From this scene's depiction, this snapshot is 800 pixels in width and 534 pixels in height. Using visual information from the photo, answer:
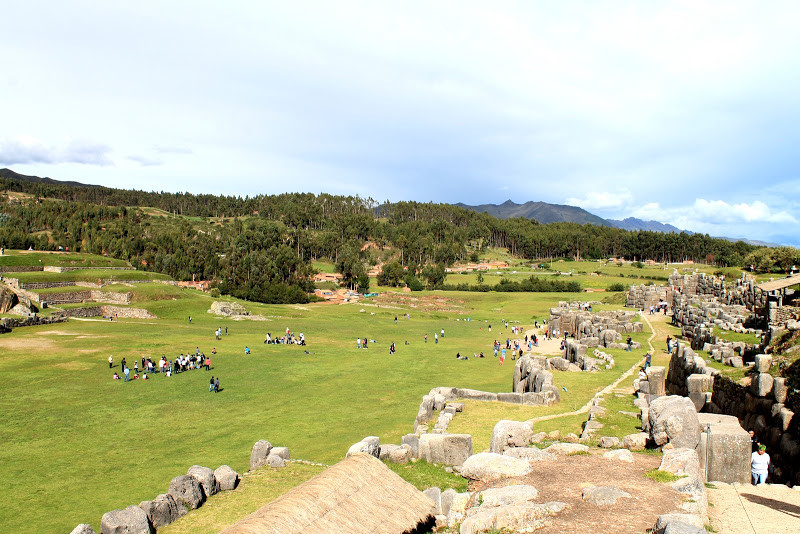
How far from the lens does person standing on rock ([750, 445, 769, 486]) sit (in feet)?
40.3

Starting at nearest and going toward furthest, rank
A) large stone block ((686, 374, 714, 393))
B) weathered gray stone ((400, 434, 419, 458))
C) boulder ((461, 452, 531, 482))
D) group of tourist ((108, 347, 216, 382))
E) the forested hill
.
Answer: boulder ((461, 452, 531, 482)) → weathered gray stone ((400, 434, 419, 458)) → large stone block ((686, 374, 714, 393)) → group of tourist ((108, 347, 216, 382)) → the forested hill

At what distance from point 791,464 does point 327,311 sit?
2812 inches

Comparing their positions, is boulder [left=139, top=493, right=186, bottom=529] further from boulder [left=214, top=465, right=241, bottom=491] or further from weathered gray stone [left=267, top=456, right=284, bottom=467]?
weathered gray stone [left=267, top=456, right=284, bottom=467]

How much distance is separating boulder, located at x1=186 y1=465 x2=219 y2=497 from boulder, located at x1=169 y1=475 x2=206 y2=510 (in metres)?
0.35

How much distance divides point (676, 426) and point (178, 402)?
28.0 m

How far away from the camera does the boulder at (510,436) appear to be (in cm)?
1627

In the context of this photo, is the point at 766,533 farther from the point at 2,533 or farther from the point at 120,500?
the point at 2,533

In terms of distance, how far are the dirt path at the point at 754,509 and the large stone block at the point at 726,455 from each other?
56 centimetres

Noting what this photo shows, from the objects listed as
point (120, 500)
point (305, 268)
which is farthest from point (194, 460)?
point (305, 268)

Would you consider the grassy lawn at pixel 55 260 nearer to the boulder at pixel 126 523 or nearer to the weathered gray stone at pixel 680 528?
the boulder at pixel 126 523

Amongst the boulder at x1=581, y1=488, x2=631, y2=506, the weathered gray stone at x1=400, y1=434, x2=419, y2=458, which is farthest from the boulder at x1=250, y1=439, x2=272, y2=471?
the boulder at x1=581, y1=488, x2=631, y2=506

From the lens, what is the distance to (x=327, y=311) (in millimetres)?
82312

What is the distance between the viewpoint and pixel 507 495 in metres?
10.2

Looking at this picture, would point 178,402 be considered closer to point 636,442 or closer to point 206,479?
point 206,479
